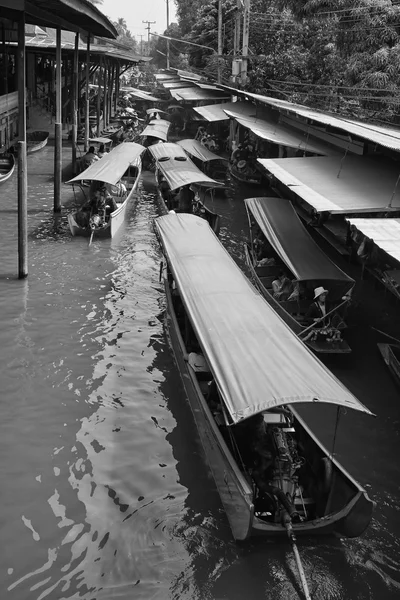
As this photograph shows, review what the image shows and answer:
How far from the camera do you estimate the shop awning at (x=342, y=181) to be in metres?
10.8

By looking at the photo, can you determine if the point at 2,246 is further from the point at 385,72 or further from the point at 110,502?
the point at 385,72

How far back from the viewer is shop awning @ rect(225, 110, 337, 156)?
16.6 m

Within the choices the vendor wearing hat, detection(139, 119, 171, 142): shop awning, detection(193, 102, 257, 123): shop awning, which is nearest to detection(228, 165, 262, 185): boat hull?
detection(193, 102, 257, 123): shop awning

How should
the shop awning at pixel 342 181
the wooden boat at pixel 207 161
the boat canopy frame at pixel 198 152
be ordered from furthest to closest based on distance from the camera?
the wooden boat at pixel 207 161 < the boat canopy frame at pixel 198 152 < the shop awning at pixel 342 181

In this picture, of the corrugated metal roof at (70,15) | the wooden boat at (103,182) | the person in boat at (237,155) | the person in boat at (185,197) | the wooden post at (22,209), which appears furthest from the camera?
the person in boat at (237,155)

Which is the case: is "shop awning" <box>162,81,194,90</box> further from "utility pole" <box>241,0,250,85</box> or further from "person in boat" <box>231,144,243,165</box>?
"person in boat" <box>231,144,243,165</box>

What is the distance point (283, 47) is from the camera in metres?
28.1

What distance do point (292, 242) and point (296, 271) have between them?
4.81 ft

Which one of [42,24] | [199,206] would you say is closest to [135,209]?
[199,206]

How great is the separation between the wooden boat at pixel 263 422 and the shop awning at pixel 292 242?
2907 mm

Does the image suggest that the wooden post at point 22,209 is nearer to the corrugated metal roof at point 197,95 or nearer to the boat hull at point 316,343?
the boat hull at point 316,343

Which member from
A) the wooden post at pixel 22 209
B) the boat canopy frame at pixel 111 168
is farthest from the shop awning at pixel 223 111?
the wooden post at pixel 22 209

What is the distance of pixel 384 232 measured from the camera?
877 cm

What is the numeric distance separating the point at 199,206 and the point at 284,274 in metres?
5.11
